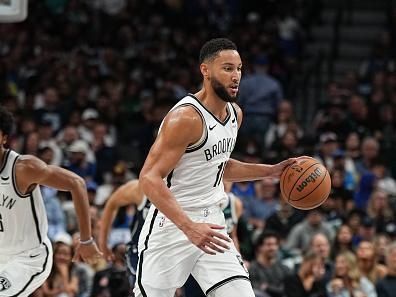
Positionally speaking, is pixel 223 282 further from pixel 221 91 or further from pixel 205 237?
pixel 221 91

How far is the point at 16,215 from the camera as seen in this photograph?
6465 millimetres

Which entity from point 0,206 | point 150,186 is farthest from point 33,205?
point 150,186

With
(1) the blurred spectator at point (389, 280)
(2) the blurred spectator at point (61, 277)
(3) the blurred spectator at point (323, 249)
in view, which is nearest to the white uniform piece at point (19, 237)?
(2) the blurred spectator at point (61, 277)

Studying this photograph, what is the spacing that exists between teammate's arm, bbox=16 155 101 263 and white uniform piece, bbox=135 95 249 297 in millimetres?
681

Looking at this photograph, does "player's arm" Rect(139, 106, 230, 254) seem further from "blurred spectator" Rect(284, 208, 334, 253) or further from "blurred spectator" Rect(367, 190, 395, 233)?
"blurred spectator" Rect(367, 190, 395, 233)

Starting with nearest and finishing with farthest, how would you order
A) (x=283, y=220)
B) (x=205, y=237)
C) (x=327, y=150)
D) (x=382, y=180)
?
(x=205, y=237) < (x=283, y=220) < (x=382, y=180) < (x=327, y=150)

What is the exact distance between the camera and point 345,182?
1346 cm

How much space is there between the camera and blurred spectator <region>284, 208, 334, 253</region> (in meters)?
11.6

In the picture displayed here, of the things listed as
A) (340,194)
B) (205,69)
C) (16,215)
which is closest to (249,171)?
(205,69)

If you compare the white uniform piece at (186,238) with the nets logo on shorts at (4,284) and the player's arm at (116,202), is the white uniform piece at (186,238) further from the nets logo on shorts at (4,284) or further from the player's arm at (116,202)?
the player's arm at (116,202)

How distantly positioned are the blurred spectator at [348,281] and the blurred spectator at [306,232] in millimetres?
613

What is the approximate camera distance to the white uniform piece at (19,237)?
21.0ft

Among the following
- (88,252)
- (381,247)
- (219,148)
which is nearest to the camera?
(219,148)

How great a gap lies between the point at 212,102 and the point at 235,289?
113 cm
